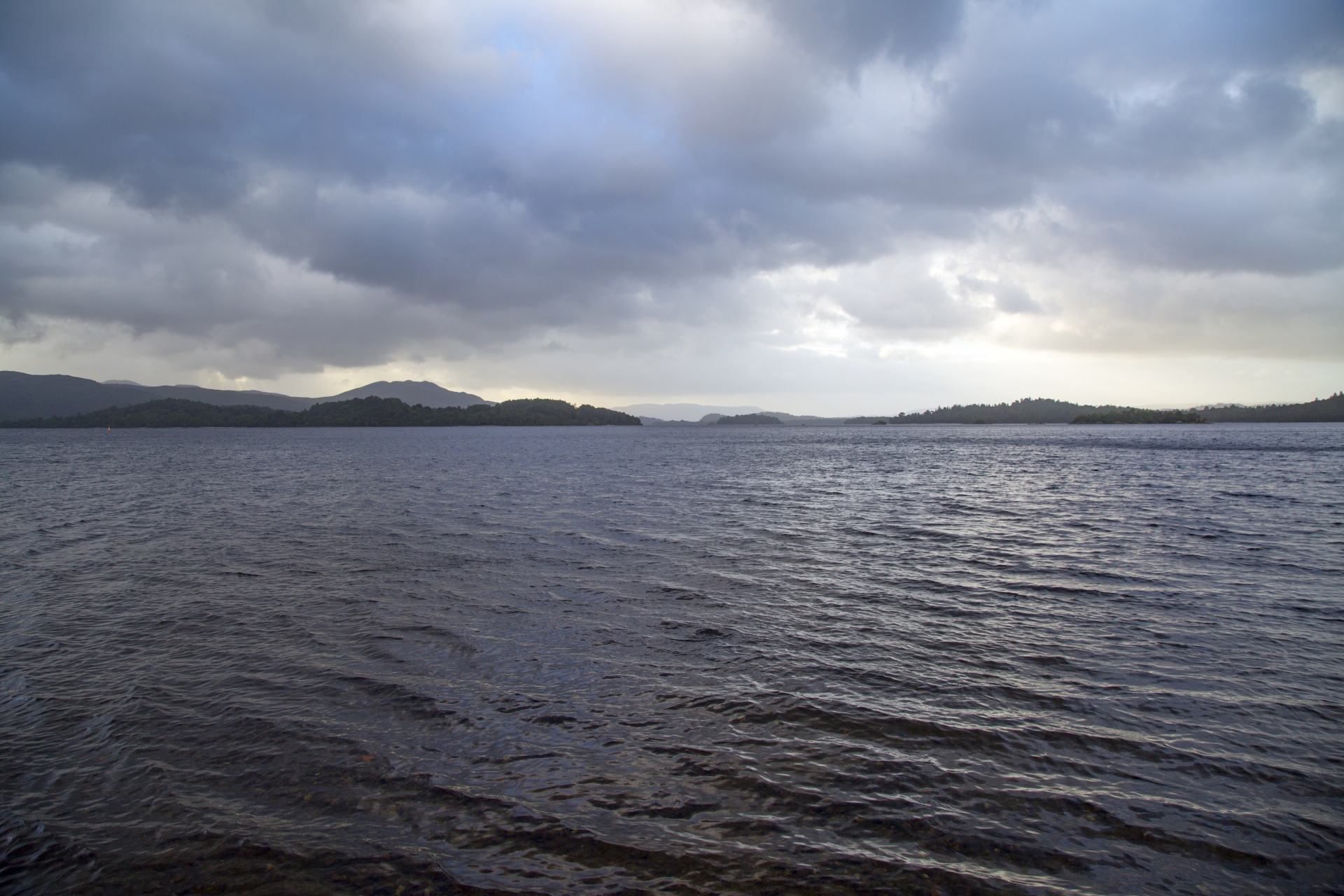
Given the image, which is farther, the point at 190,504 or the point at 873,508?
the point at 190,504

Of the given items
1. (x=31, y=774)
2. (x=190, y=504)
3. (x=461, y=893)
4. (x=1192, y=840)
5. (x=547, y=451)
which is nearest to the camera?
(x=461, y=893)

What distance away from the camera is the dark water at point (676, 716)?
7016 millimetres

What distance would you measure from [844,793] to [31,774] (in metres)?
11.2

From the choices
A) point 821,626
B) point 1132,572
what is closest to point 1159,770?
point 821,626

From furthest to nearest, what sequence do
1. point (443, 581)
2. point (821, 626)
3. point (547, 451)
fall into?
point (547, 451) → point (443, 581) → point (821, 626)

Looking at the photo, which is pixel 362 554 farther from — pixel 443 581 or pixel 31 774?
pixel 31 774

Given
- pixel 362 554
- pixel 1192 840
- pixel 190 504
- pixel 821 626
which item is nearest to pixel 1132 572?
pixel 821 626

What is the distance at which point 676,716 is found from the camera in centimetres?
1039

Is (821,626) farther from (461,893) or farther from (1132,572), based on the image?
(1132,572)

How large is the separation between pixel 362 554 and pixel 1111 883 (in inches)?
947

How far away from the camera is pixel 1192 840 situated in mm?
7219

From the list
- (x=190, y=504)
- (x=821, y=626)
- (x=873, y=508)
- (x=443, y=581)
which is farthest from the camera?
(x=190, y=504)

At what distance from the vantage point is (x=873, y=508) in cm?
3684

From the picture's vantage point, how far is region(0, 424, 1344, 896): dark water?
7.02 m
